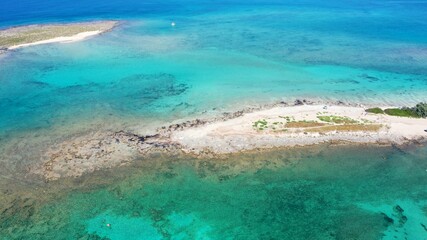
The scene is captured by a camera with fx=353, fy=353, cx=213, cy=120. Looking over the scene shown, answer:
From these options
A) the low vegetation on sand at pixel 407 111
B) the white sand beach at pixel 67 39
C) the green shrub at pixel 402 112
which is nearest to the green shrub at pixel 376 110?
the low vegetation on sand at pixel 407 111

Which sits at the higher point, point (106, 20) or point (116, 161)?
point (106, 20)

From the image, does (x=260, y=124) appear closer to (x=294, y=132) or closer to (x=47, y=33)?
(x=294, y=132)

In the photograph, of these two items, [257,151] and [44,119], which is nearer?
[257,151]

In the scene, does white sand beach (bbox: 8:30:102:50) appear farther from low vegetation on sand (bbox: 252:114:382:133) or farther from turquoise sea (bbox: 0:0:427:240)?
low vegetation on sand (bbox: 252:114:382:133)

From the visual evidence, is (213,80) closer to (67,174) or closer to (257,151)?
(257,151)

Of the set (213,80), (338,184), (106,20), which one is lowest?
(338,184)

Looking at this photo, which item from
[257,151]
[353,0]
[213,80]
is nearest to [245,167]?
[257,151]

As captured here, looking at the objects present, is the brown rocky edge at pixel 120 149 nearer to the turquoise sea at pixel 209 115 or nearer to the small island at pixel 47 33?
the turquoise sea at pixel 209 115

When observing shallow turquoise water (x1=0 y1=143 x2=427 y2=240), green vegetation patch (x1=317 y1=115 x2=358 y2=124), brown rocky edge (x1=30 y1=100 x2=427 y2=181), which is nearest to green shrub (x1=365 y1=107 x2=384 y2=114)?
green vegetation patch (x1=317 y1=115 x2=358 y2=124)

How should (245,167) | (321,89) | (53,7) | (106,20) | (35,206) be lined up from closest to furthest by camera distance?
(35,206) → (245,167) → (321,89) → (106,20) → (53,7)

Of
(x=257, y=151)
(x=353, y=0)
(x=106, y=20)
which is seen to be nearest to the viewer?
(x=257, y=151)
